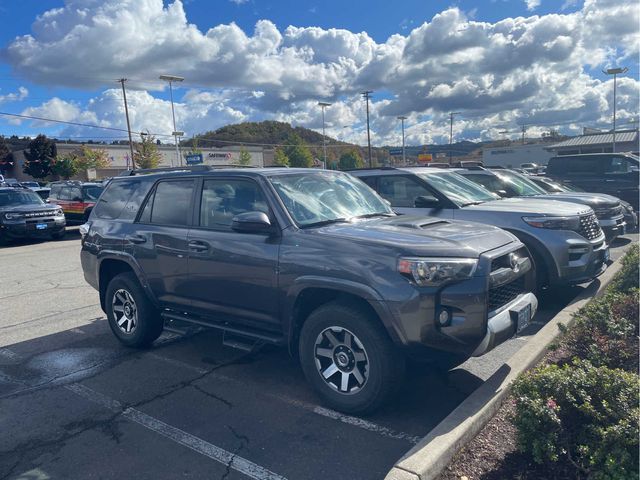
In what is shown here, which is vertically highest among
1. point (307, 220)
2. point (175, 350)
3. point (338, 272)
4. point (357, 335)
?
point (307, 220)

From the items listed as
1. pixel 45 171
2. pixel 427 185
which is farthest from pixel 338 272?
pixel 45 171

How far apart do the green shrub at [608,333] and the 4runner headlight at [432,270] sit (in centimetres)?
138

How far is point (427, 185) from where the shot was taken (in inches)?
285

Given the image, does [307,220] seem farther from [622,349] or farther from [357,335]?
[622,349]

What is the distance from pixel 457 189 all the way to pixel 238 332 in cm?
438

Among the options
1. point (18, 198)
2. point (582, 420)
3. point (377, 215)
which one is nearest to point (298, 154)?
point (18, 198)

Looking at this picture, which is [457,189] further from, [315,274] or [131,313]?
[131,313]

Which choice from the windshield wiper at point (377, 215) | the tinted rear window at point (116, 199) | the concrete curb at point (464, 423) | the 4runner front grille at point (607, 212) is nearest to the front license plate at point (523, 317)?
the concrete curb at point (464, 423)

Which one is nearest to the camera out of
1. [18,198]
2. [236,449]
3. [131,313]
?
[236,449]

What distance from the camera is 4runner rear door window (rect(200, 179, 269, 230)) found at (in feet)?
15.1

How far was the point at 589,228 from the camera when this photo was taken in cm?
672

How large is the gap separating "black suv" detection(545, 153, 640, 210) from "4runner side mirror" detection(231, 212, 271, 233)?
12.9m

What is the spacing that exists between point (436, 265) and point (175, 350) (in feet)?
11.0

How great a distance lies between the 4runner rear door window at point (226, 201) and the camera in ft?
15.1
